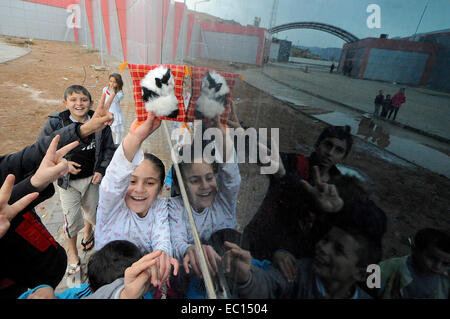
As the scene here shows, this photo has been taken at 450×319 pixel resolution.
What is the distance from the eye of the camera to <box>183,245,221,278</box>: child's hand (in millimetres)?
1338

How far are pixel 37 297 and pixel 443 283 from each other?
1352 millimetres

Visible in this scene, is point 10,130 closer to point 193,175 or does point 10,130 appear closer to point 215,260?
point 193,175

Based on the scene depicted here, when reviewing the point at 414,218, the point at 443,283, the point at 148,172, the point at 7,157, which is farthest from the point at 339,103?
the point at 7,157

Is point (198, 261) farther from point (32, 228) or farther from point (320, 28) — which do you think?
point (320, 28)

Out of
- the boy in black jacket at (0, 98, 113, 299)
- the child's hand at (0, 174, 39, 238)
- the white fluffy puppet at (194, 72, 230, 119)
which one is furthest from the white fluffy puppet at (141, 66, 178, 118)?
the child's hand at (0, 174, 39, 238)

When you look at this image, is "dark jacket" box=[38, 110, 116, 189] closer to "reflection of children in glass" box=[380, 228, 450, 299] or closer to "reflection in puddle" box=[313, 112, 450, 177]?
"reflection in puddle" box=[313, 112, 450, 177]

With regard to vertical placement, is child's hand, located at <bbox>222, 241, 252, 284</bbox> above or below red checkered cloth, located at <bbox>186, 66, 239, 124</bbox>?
below

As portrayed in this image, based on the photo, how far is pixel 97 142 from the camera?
2027 millimetres

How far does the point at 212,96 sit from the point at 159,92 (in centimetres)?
35

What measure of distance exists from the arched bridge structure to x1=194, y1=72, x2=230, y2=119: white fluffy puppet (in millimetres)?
448

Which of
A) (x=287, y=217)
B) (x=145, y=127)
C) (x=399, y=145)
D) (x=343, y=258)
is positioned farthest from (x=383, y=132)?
(x=145, y=127)

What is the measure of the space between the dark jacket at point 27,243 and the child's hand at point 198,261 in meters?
0.73

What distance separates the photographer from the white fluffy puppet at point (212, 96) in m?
1.43

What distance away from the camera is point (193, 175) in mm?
1771
